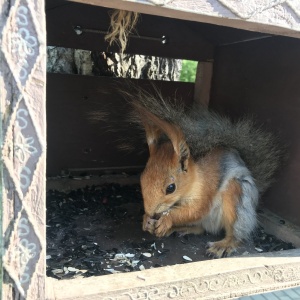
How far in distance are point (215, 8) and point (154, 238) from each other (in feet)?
3.12

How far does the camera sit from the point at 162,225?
4.70 feet

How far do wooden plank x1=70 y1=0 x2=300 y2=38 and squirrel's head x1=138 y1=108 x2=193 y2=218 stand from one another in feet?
1.38

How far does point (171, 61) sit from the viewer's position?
254cm

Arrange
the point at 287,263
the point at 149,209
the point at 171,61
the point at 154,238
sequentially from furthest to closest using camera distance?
the point at 171,61, the point at 154,238, the point at 149,209, the point at 287,263

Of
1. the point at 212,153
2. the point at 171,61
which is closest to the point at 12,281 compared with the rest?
the point at 212,153

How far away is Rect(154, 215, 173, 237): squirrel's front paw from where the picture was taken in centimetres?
142

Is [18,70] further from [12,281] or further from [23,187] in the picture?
[12,281]

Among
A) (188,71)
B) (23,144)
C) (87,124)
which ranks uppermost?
(188,71)

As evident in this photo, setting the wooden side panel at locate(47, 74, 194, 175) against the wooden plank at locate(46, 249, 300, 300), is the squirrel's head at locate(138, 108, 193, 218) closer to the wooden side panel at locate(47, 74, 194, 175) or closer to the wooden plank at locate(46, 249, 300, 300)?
the wooden plank at locate(46, 249, 300, 300)

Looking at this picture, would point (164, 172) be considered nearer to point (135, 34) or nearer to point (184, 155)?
point (184, 155)

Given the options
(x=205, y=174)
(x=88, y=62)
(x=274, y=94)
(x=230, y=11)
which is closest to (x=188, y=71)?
(x=88, y=62)

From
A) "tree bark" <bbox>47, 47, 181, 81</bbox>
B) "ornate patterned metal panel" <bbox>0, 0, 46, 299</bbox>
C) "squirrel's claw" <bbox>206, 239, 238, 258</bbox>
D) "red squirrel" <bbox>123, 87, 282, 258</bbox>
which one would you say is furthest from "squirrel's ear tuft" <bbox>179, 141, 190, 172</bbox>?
"tree bark" <bbox>47, 47, 181, 81</bbox>

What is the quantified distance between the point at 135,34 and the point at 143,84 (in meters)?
0.28

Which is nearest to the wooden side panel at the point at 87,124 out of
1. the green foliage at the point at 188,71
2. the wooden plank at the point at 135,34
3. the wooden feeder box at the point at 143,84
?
the wooden feeder box at the point at 143,84
